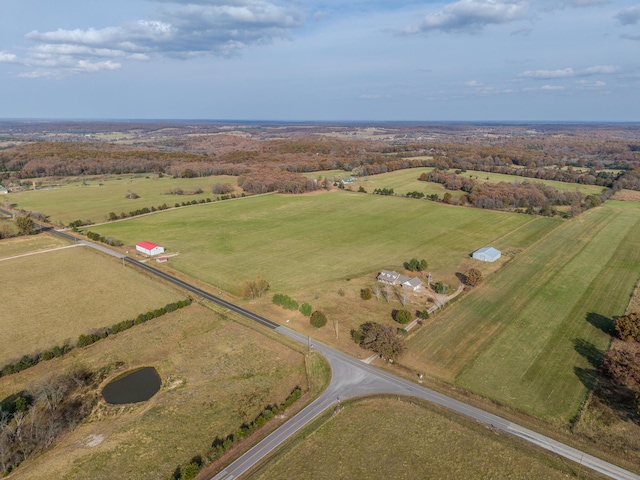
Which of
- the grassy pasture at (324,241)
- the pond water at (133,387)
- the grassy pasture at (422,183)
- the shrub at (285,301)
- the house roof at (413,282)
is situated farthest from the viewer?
the grassy pasture at (422,183)

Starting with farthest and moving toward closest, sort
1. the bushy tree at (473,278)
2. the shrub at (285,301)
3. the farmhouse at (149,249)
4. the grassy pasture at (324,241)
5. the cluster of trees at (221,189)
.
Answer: the cluster of trees at (221,189) < the farmhouse at (149,249) < the bushy tree at (473,278) < the grassy pasture at (324,241) < the shrub at (285,301)

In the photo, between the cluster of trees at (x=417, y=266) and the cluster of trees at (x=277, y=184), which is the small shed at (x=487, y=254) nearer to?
the cluster of trees at (x=417, y=266)

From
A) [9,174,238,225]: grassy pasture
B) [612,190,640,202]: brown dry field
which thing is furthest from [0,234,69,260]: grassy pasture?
[612,190,640,202]: brown dry field

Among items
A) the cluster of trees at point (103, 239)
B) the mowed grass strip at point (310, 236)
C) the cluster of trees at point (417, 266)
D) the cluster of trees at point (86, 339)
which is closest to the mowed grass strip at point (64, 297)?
the cluster of trees at point (86, 339)

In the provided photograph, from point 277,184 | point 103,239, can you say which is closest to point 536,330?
point 103,239

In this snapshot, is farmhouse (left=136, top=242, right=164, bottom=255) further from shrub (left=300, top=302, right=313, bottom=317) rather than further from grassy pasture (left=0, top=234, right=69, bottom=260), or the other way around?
shrub (left=300, top=302, right=313, bottom=317)

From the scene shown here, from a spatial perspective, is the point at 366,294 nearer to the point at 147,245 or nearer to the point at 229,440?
the point at 229,440
